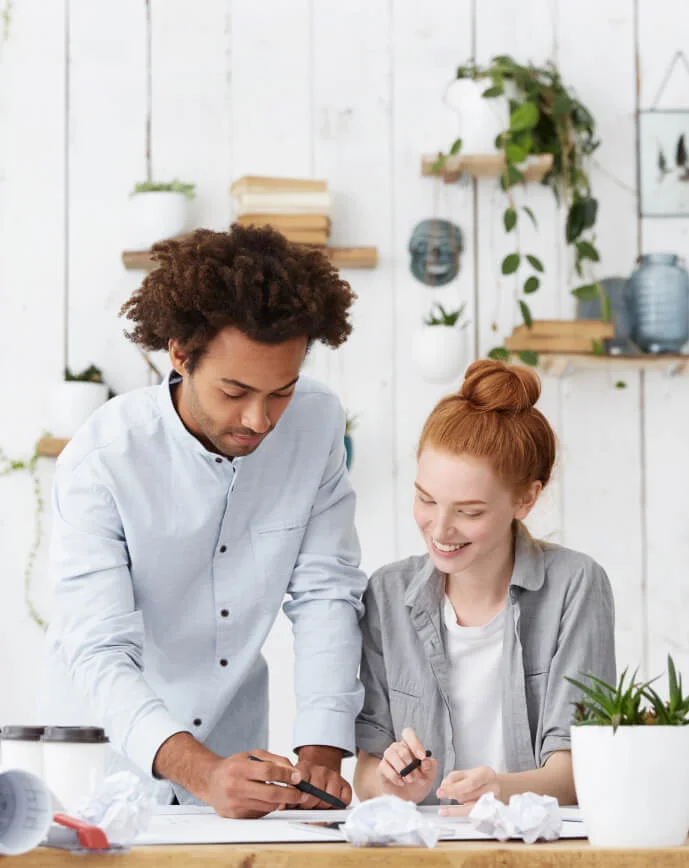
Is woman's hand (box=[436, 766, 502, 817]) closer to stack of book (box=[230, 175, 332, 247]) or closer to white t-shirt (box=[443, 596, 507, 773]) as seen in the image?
white t-shirt (box=[443, 596, 507, 773])

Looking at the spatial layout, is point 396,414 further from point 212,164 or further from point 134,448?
point 134,448

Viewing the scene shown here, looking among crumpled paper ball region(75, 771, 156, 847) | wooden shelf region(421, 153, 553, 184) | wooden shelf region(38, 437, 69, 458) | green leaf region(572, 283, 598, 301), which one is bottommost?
crumpled paper ball region(75, 771, 156, 847)

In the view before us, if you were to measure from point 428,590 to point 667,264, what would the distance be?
1584 mm

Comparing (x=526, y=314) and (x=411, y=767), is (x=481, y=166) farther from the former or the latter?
(x=411, y=767)

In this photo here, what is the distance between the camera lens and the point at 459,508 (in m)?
1.72

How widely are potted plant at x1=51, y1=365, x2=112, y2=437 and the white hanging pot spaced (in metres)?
1.09

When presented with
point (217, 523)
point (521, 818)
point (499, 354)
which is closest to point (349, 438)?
point (499, 354)

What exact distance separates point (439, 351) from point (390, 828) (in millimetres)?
2093

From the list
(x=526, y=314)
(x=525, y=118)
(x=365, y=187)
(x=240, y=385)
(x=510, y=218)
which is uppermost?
(x=525, y=118)

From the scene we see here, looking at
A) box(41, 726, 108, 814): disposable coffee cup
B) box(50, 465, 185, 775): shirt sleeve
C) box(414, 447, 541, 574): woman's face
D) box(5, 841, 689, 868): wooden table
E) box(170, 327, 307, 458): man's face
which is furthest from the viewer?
box(414, 447, 541, 574): woman's face

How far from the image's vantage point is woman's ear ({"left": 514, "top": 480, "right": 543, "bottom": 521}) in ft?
5.88

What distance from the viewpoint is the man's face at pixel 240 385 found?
1.60m

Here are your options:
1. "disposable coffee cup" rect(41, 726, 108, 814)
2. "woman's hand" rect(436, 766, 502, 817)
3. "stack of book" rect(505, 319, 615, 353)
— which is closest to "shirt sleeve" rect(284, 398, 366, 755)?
"woman's hand" rect(436, 766, 502, 817)

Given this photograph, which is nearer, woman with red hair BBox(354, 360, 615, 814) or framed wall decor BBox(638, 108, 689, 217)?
woman with red hair BBox(354, 360, 615, 814)
